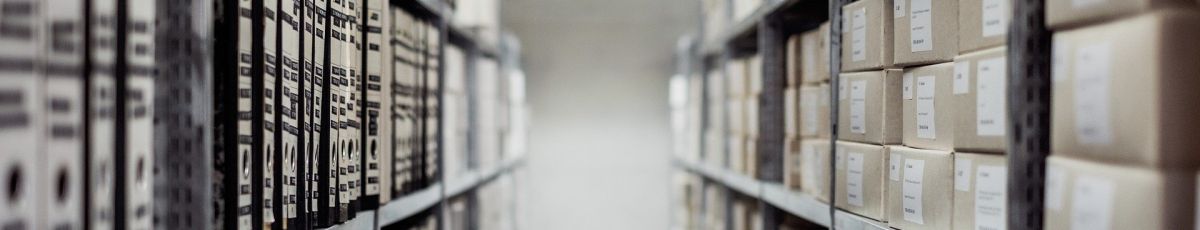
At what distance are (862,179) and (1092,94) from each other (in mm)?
716

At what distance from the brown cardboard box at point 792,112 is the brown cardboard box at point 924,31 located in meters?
0.60

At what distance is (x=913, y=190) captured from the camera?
139 cm

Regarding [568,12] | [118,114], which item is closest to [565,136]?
[568,12]

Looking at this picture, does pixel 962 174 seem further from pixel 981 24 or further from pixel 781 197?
pixel 781 197

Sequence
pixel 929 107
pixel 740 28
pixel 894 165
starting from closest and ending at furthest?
pixel 929 107
pixel 894 165
pixel 740 28

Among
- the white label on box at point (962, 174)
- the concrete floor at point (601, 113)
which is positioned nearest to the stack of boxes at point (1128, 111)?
the white label on box at point (962, 174)

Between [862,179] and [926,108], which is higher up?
[926,108]

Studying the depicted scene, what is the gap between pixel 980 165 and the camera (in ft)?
3.95

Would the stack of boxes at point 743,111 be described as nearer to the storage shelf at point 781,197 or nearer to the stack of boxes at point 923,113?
the storage shelf at point 781,197

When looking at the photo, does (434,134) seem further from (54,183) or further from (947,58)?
(54,183)

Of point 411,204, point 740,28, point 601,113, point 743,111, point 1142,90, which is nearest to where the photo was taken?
point 1142,90

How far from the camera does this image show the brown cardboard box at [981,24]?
1.14 meters

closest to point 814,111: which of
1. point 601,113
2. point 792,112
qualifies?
point 792,112

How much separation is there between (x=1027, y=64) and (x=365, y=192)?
1.04 m
